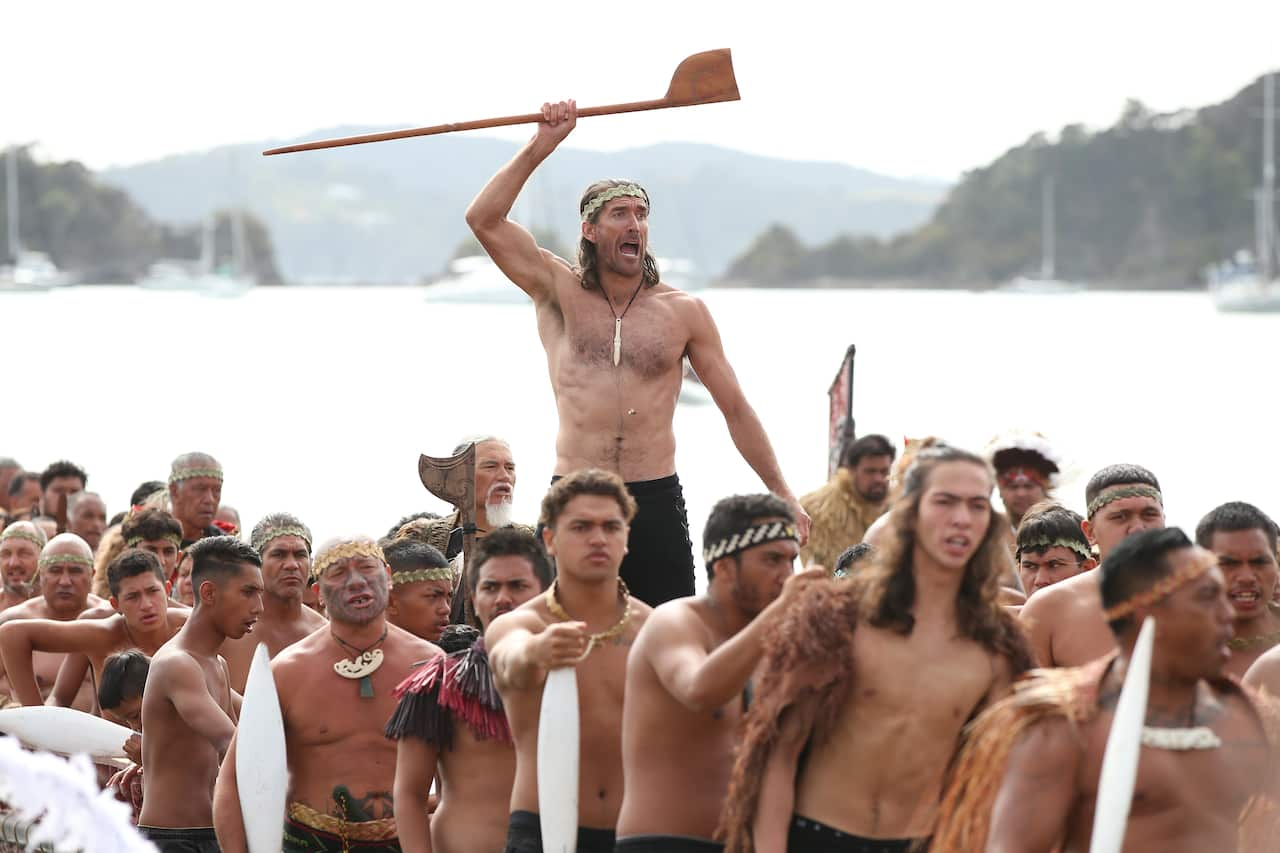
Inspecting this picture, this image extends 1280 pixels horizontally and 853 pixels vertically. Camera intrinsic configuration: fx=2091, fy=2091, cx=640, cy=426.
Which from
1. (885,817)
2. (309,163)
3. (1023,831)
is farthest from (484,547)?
(309,163)

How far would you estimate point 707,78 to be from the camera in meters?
7.18

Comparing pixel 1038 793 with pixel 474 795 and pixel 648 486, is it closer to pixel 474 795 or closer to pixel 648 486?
pixel 474 795

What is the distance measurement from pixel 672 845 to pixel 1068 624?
1.56m

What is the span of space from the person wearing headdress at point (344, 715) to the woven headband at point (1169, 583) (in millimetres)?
2655

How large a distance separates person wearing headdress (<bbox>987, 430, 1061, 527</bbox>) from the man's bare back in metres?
2.32

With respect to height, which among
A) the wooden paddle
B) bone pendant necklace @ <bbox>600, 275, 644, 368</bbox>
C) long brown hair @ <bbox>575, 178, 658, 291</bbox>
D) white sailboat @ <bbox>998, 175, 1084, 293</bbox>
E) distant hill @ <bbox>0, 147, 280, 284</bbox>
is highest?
distant hill @ <bbox>0, 147, 280, 284</bbox>

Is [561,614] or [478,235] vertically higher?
[478,235]

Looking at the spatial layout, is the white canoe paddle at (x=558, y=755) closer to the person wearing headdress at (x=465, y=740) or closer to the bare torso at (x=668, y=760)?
the bare torso at (x=668, y=760)

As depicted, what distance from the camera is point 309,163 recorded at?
14950 cm

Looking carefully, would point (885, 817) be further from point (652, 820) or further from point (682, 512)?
point (682, 512)

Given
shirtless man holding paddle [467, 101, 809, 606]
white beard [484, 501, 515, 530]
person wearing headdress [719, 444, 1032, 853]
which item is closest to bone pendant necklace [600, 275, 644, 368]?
shirtless man holding paddle [467, 101, 809, 606]

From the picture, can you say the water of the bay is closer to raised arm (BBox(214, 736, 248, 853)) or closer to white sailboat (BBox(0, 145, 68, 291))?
white sailboat (BBox(0, 145, 68, 291))

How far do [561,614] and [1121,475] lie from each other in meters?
2.20

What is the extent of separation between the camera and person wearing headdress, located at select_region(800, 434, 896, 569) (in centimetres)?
973
